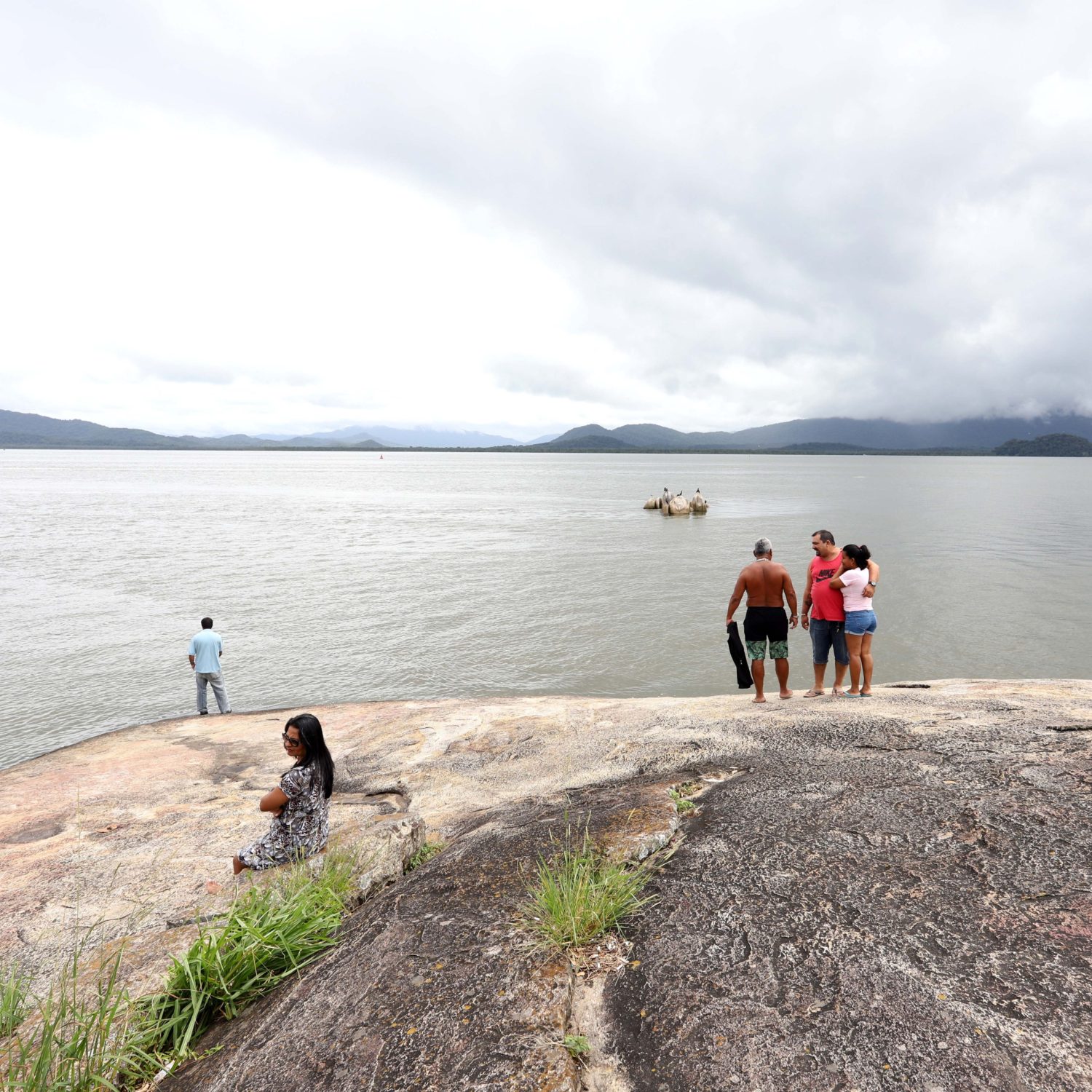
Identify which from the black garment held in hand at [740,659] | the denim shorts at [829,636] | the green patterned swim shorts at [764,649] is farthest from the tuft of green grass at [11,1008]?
the denim shorts at [829,636]

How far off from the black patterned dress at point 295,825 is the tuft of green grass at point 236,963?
860 millimetres

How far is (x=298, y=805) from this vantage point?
209 inches

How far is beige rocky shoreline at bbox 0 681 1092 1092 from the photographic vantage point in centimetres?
282

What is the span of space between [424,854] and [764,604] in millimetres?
5758

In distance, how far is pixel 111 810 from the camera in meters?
8.04

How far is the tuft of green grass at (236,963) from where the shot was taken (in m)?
3.32

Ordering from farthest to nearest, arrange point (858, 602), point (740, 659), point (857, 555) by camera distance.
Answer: point (740, 659) → point (858, 602) → point (857, 555)

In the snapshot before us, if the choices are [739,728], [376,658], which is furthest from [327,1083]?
[376,658]

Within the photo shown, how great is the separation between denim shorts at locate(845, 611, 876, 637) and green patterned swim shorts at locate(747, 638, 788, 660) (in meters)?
0.89

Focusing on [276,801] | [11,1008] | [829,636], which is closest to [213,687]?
[276,801]

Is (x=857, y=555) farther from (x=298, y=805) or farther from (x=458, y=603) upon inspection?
(x=458, y=603)

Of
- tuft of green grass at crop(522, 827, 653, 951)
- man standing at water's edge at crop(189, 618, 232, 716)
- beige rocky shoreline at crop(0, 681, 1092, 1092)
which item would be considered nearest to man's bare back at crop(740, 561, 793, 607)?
beige rocky shoreline at crop(0, 681, 1092, 1092)

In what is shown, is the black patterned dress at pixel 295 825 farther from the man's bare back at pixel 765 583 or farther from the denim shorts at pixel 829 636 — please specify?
the denim shorts at pixel 829 636

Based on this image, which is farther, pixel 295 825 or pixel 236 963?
pixel 295 825
